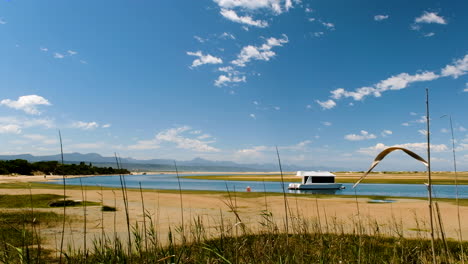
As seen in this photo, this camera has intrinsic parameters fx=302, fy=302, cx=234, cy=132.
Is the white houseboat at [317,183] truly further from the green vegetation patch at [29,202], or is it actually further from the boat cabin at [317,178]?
the green vegetation patch at [29,202]

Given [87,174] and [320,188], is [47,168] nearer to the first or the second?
[87,174]

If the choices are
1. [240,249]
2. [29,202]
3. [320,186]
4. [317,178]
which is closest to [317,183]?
[320,186]

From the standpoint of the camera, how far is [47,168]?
258 feet

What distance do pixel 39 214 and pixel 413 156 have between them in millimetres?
22759

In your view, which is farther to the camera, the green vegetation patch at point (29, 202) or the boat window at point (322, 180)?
the boat window at point (322, 180)

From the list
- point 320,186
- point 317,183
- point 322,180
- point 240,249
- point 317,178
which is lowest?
point 320,186

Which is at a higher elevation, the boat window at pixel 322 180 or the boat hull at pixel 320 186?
the boat window at pixel 322 180

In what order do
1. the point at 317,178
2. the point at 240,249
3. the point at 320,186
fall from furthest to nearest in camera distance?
the point at 317,178
the point at 320,186
the point at 240,249

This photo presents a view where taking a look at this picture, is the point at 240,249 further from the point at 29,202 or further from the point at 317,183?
the point at 317,183

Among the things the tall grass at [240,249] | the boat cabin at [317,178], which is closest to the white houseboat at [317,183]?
the boat cabin at [317,178]

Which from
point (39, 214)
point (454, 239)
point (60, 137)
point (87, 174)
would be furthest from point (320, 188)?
point (87, 174)

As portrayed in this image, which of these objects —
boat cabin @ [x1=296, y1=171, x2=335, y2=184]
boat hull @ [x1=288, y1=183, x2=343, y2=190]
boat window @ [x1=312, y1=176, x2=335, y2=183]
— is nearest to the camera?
boat hull @ [x1=288, y1=183, x2=343, y2=190]

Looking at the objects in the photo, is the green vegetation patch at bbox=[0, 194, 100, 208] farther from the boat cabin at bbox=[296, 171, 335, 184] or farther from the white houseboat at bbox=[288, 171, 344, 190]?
the boat cabin at bbox=[296, 171, 335, 184]

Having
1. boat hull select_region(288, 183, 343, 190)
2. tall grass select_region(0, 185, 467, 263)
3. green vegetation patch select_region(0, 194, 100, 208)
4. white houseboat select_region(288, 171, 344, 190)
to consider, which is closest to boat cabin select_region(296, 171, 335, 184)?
white houseboat select_region(288, 171, 344, 190)
